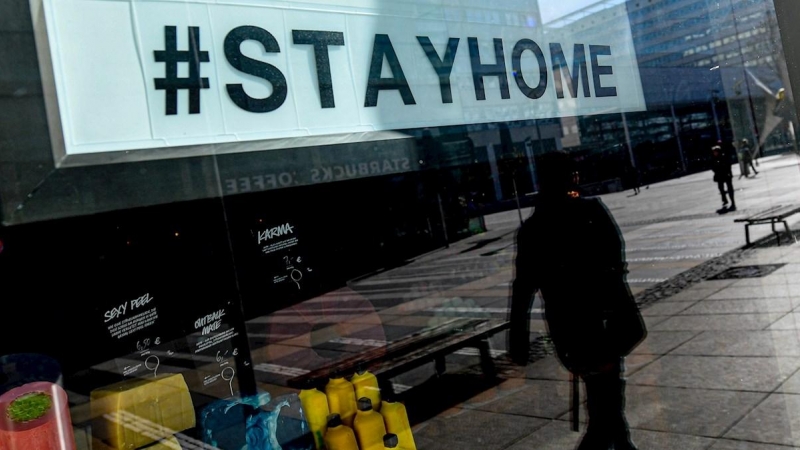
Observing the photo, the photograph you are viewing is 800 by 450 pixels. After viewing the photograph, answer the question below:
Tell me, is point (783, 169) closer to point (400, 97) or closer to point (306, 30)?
point (400, 97)

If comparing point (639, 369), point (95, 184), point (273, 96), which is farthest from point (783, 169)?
point (95, 184)

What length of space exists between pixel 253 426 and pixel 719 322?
2.74 meters

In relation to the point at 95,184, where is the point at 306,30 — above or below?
above

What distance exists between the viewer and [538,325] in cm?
355

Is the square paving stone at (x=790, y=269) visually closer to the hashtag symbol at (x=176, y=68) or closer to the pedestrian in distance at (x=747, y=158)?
the pedestrian in distance at (x=747, y=158)

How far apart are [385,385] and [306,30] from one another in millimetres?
1936

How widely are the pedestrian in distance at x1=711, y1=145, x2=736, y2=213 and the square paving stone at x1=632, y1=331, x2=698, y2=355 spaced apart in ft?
2.64

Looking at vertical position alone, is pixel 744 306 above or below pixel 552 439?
above

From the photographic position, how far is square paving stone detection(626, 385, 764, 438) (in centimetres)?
332

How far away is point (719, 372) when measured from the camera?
3.54 m

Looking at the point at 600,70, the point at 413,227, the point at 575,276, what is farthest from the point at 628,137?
the point at 413,227

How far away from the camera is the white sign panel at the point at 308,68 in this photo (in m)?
2.42

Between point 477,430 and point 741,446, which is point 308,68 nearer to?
point 477,430

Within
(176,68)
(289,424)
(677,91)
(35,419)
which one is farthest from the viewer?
(677,91)
